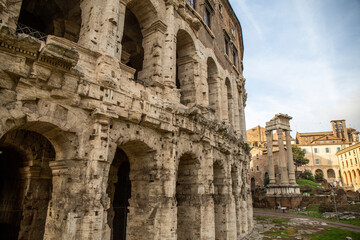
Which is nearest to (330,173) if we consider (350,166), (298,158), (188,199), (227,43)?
(350,166)

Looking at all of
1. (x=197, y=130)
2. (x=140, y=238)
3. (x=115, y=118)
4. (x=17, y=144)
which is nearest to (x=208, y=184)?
(x=197, y=130)

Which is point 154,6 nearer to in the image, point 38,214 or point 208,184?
point 208,184

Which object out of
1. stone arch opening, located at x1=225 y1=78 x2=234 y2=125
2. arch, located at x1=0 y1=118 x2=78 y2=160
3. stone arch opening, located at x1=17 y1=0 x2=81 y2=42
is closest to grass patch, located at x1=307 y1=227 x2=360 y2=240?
stone arch opening, located at x1=225 y1=78 x2=234 y2=125

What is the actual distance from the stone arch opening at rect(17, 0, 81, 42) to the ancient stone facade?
4 cm

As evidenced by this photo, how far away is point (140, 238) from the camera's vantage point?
21.7ft

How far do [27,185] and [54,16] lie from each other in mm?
6713

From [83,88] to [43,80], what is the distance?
798 mm

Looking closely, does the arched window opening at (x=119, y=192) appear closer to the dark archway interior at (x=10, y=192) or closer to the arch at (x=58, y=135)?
the dark archway interior at (x=10, y=192)

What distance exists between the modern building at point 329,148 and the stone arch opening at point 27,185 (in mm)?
59238

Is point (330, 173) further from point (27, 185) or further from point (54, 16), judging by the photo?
point (27, 185)

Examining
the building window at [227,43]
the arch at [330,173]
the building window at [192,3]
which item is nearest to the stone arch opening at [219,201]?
the building window at [192,3]

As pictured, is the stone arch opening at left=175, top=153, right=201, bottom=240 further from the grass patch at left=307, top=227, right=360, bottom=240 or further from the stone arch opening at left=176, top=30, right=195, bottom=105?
the grass patch at left=307, top=227, right=360, bottom=240

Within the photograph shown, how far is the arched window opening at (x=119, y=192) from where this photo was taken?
29.3ft

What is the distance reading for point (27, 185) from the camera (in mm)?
6906
